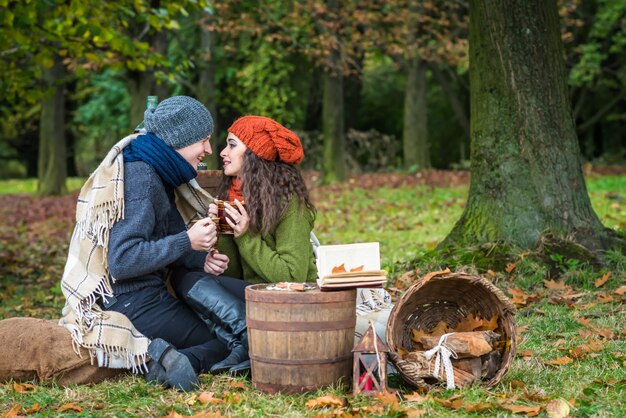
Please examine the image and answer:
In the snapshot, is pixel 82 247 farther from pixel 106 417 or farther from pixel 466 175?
pixel 466 175

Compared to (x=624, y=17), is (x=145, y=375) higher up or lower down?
lower down

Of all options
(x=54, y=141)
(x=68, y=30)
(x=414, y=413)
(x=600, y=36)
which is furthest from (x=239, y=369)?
(x=600, y=36)

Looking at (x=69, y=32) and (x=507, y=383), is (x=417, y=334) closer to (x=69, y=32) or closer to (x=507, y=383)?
(x=507, y=383)

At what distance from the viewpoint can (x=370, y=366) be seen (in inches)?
157

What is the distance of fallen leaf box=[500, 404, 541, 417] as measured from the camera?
368 cm

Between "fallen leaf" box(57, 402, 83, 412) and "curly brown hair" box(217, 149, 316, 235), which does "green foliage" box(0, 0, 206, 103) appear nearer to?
"curly brown hair" box(217, 149, 316, 235)

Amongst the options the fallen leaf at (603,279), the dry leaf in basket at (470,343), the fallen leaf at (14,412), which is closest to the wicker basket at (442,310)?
the dry leaf in basket at (470,343)

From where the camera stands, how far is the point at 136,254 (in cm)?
441

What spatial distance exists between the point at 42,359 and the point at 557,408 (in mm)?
2589

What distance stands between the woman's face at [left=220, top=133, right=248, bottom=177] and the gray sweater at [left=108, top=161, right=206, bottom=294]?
16.3 inches

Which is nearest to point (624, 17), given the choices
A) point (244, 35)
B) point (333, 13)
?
point (333, 13)

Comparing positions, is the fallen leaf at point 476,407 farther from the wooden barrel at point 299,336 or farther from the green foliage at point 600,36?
the green foliage at point 600,36

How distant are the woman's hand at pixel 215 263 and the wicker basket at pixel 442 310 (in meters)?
1.08

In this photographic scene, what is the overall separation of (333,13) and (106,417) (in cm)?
1649
